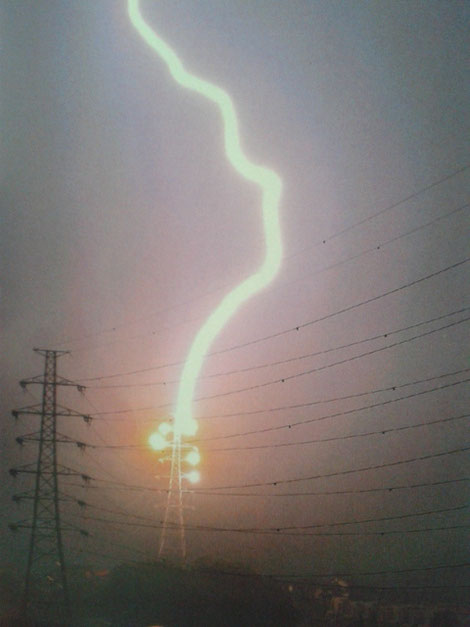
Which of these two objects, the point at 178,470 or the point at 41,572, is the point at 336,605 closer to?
the point at 178,470

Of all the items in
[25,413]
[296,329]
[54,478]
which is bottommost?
[54,478]

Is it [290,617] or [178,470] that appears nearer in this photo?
[290,617]

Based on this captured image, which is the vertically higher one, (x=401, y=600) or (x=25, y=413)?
(x=25, y=413)

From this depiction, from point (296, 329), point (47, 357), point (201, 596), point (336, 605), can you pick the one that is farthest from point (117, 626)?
point (296, 329)

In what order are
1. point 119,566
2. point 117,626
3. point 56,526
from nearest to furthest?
point 117,626, point 56,526, point 119,566

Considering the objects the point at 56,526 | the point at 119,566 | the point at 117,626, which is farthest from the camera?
the point at 119,566

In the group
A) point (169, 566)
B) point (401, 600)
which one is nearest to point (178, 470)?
point (169, 566)

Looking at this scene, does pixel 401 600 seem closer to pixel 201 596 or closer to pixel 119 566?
pixel 201 596
